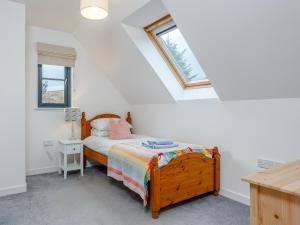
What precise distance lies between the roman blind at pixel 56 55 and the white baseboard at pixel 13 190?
74.6 inches

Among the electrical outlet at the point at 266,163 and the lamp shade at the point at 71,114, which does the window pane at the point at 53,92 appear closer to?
the lamp shade at the point at 71,114

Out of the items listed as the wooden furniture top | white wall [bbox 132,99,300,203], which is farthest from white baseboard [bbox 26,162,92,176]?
the wooden furniture top

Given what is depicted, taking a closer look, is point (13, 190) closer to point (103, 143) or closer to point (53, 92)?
point (103, 143)

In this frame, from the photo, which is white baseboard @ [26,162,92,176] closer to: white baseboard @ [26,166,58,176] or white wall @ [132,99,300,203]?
white baseboard @ [26,166,58,176]

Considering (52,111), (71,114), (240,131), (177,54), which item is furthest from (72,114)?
(240,131)

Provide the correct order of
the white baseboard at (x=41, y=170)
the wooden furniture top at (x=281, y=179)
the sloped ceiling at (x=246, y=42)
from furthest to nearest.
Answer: the white baseboard at (x=41, y=170) < the sloped ceiling at (x=246, y=42) < the wooden furniture top at (x=281, y=179)

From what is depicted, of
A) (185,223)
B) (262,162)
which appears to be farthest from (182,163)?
(262,162)

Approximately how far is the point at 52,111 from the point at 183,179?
2481 millimetres

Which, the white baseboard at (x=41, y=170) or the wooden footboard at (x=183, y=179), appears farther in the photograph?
the white baseboard at (x=41, y=170)

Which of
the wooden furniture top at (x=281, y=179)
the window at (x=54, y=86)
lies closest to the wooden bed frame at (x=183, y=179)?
the wooden furniture top at (x=281, y=179)

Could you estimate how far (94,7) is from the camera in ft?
6.83

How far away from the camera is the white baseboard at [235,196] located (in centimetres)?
244

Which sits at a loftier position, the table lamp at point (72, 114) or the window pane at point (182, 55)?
the window pane at point (182, 55)

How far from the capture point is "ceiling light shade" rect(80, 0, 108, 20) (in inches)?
79.7
